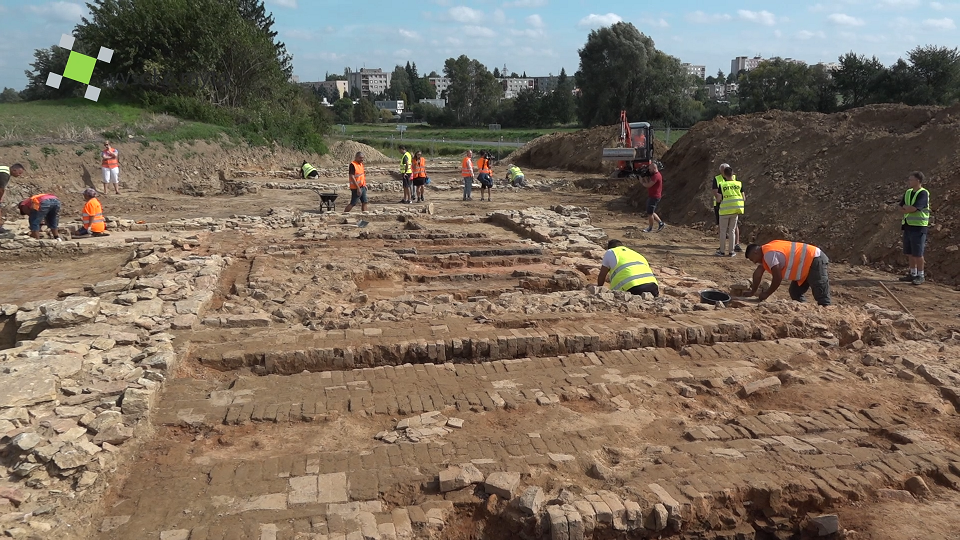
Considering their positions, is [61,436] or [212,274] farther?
[212,274]

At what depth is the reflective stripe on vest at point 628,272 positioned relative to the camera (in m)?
6.97

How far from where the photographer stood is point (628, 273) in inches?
275

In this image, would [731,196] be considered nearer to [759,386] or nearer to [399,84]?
[759,386]

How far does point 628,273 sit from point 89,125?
827 inches

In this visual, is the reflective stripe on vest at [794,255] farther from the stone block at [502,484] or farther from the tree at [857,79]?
the tree at [857,79]

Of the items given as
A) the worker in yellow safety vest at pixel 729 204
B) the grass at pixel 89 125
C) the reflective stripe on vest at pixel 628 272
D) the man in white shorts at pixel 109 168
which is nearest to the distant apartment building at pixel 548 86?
the grass at pixel 89 125

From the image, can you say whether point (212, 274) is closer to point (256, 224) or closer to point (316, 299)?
point (316, 299)

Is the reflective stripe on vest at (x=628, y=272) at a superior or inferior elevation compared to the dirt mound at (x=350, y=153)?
inferior

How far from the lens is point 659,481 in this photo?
3564mm

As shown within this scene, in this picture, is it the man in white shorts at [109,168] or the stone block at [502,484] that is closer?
the stone block at [502,484]

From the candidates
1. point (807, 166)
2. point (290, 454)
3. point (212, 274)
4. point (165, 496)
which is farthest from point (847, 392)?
point (807, 166)

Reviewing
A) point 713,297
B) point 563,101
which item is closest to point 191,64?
point 713,297

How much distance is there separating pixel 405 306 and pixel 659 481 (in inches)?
146

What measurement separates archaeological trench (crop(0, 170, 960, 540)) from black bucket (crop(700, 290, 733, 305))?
14cm
